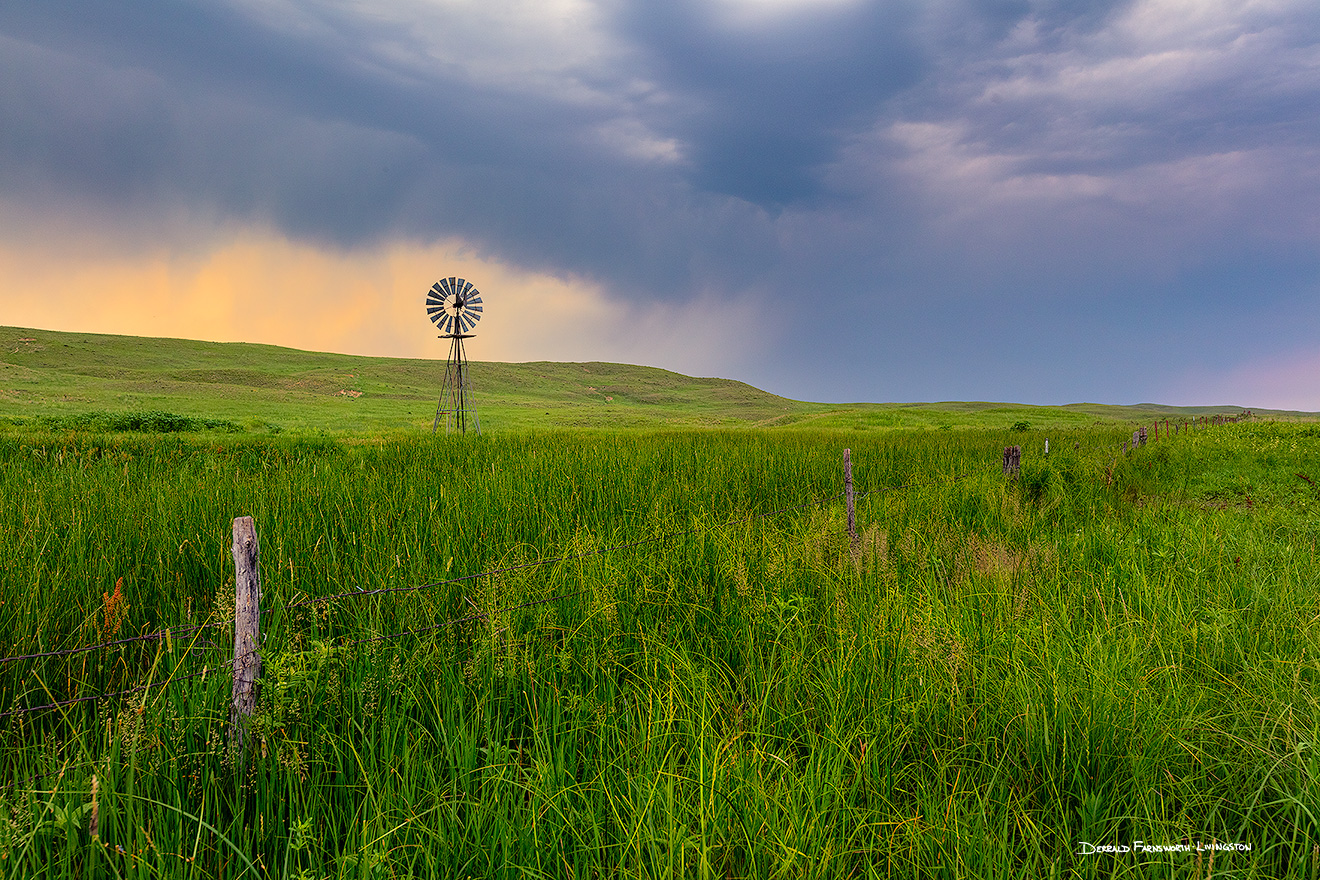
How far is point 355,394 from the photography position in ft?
217

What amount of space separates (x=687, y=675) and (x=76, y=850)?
8.32ft

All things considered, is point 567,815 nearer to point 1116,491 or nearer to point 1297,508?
point 1116,491

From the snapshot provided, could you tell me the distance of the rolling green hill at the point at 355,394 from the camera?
38000 mm

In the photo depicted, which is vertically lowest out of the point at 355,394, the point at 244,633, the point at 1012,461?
the point at 244,633

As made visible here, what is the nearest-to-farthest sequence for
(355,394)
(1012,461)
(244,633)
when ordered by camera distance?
(244,633), (1012,461), (355,394)

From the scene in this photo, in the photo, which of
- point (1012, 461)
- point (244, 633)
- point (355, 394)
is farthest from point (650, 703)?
point (355, 394)

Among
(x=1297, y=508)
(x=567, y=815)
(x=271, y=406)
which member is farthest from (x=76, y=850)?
(x=271, y=406)

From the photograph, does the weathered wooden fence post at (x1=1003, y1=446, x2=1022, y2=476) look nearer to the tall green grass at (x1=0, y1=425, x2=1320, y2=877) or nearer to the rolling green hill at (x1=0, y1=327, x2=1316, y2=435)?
the tall green grass at (x1=0, y1=425, x2=1320, y2=877)

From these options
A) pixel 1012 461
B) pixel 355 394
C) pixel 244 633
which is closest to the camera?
pixel 244 633

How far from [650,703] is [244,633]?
1763 millimetres

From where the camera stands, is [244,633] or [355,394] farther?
[355,394]

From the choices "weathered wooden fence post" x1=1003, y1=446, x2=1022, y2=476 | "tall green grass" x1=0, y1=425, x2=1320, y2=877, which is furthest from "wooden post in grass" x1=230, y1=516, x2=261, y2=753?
"weathered wooden fence post" x1=1003, y1=446, x2=1022, y2=476

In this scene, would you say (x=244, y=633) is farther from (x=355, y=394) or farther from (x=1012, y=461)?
(x=355, y=394)

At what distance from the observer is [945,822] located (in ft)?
7.11
